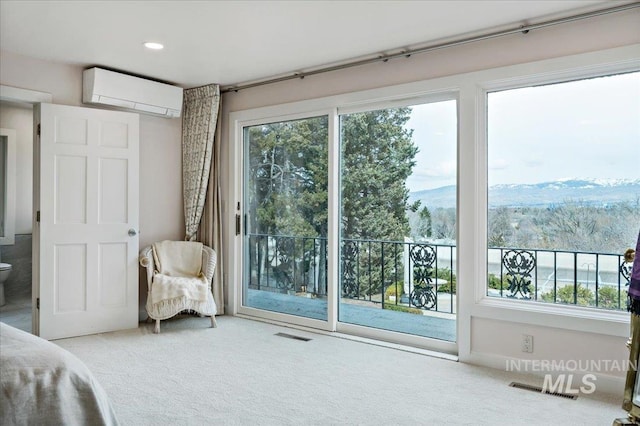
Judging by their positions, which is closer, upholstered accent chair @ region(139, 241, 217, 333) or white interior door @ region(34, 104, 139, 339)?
white interior door @ region(34, 104, 139, 339)

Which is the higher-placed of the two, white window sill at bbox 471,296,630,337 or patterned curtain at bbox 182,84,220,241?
patterned curtain at bbox 182,84,220,241

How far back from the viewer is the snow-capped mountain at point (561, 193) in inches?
119

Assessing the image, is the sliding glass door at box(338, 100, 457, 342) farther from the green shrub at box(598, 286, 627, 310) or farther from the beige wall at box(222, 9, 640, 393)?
the green shrub at box(598, 286, 627, 310)

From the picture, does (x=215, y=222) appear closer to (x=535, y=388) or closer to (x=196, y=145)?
(x=196, y=145)

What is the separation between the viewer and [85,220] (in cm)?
419

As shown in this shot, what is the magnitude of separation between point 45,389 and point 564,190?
123 inches

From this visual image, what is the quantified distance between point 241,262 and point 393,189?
6.15ft

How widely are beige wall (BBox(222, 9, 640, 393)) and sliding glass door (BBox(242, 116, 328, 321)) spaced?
2.26 ft

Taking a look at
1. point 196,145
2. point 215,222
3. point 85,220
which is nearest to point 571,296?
point 215,222

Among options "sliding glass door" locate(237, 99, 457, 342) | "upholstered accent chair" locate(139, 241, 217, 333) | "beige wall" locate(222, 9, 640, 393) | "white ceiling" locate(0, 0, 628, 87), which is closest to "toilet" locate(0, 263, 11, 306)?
"upholstered accent chair" locate(139, 241, 217, 333)

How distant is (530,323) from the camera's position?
3.22 metres

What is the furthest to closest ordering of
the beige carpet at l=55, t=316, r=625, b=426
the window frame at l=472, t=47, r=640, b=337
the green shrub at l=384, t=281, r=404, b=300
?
the green shrub at l=384, t=281, r=404, b=300, the window frame at l=472, t=47, r=640, b=337, the beige carpet at l=55, t=316, r=625, b=426

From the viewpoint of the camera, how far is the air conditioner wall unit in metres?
4.21

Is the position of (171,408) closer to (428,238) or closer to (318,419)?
(318,419)
